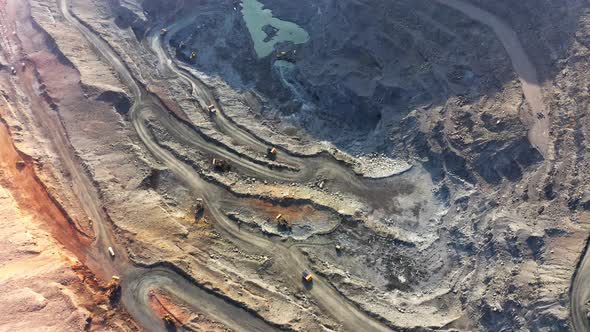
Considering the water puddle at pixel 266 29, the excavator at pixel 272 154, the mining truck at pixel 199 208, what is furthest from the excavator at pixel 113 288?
the water puddle at pixel 266 29

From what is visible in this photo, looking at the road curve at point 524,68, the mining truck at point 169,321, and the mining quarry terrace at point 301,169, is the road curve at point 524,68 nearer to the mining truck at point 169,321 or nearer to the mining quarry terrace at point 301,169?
the mining quarry terrace at point 301,169

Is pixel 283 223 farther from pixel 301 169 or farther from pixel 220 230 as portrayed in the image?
pixel 301 169

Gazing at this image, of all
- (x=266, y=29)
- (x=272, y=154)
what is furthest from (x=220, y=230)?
(x=266, y=29)

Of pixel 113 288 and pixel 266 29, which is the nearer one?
pixel 113 288

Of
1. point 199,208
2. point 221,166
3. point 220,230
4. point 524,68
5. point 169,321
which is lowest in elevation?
point 169,321

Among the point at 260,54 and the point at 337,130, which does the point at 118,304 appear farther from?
the point at 260,54

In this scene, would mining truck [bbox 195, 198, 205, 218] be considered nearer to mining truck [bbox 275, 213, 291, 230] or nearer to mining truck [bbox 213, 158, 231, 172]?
mining truck [bbox 213, 158, 231, 172]

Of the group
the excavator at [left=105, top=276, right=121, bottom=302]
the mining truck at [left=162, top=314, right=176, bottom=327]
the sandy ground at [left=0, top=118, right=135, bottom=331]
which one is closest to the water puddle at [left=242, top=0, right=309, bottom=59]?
the sandy ground at [left=0, top=118, right=135, bottom=331]

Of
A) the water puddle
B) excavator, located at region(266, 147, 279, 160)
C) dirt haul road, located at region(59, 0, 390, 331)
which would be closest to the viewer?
dirt haul road, located at region(59, 0, 390, 331)
